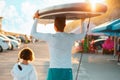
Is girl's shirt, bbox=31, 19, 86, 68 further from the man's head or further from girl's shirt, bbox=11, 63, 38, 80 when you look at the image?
girl's shirt, bbox=11, 63, 38, 80

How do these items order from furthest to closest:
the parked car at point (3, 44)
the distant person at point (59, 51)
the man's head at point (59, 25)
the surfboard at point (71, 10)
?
the parked car at point (3, 44) → the man's head at point (59, 25) → the distant person at point (59, 51) → the surfboard at point (71, 10)

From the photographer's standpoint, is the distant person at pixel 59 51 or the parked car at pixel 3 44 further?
the parked car at pixel 3 44

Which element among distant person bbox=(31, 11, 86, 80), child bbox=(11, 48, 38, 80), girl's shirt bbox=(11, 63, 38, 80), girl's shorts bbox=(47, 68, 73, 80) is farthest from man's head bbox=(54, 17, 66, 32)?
girl's shirt bbox=(11, 63, 38, 80)

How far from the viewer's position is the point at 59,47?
573 cm

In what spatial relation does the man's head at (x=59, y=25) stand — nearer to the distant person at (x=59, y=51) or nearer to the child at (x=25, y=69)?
the distant person at (x=59, y=51)

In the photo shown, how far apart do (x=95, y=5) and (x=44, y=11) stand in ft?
2.42

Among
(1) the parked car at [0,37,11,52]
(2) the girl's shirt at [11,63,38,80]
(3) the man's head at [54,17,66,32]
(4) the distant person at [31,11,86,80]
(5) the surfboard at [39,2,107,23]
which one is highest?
(5) the surfboard at [39,2,107,23]

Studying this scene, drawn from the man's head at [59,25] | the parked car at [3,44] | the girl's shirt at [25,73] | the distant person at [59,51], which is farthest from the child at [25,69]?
the parked car at [3,44]

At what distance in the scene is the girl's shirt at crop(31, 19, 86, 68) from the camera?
5695 mm

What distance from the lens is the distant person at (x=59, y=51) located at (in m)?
5.70

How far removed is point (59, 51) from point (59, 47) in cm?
6

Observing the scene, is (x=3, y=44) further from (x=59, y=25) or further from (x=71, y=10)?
(x=71, y=10)

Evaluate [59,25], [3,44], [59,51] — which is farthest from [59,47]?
[3,44]

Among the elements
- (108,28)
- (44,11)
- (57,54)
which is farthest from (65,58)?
(108,28)
